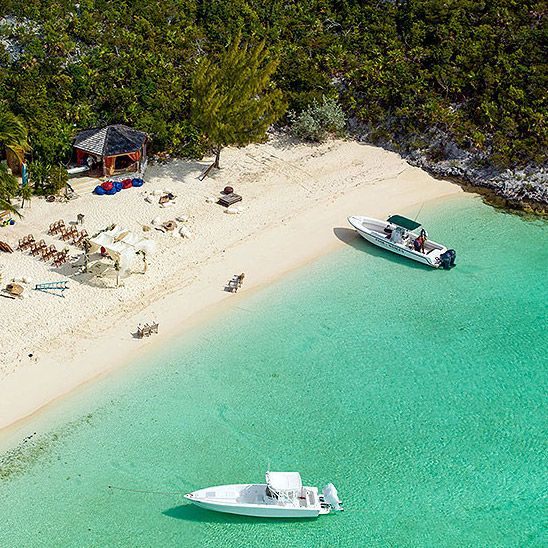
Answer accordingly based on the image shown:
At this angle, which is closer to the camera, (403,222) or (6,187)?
(6,187)

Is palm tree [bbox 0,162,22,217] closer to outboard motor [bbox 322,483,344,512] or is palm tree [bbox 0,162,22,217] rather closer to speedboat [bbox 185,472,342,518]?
speedboat [bbox 185,472,342,518]

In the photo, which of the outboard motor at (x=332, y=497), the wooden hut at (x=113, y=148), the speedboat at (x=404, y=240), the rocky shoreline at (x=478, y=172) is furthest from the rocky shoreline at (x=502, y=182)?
the outboard motor at (x=332, y=497)

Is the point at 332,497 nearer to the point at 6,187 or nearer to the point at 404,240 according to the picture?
the point at 404,240

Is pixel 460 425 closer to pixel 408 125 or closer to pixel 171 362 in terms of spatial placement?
pixel 171 362

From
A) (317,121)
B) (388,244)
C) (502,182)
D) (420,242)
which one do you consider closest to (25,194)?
(388,244)

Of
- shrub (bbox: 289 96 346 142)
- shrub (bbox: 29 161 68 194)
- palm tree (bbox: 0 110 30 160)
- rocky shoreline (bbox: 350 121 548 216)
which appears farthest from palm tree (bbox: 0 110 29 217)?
rocky shoreline (bbox: 350 121 548 216)

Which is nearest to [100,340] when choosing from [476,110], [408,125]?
[408,125]
